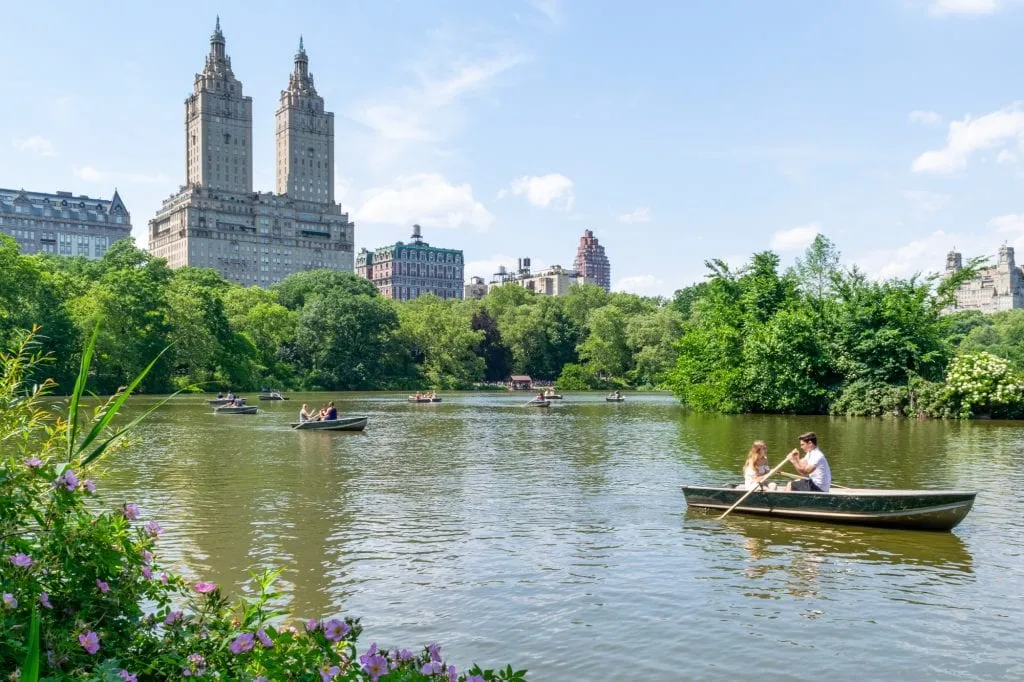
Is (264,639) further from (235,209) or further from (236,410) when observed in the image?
(235,209)

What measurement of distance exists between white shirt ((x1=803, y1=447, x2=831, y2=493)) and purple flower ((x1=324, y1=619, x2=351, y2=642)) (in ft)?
46.0

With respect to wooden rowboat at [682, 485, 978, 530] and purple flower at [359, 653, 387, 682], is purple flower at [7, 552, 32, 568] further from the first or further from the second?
wooden rowboat at [682, 485, 978, 530]

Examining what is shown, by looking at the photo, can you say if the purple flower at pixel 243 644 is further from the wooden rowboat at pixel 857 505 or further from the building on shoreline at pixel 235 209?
the building on shoreline at pixel 235 209

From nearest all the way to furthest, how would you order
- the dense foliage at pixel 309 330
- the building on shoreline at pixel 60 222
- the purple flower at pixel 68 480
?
the purple flower at pixel 68 480 < the dense foliage at pixel 309 330 < the building on shoreline at pixel 60 222

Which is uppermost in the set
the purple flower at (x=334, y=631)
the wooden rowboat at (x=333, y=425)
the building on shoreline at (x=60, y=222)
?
the building on shoreline at (x=60, y=222)

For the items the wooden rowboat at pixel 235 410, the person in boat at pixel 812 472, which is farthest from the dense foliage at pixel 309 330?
→ the person in boat at pixel 812 472

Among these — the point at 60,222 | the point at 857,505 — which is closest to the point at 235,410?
the point at 857,505

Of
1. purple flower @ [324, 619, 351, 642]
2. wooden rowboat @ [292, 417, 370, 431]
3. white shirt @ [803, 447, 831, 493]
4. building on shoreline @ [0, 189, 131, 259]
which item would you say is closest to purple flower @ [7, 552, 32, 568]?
purple flower @ [324, 619, 351, 642]

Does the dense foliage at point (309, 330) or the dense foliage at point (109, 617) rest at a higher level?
the dense foliage at point (309, 330)

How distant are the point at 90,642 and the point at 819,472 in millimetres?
15130

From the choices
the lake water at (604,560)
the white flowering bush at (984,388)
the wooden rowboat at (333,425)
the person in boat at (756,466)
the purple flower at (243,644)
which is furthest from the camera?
the white flowering bush at (984,388)

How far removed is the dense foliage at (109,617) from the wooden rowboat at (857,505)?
12.6 meters

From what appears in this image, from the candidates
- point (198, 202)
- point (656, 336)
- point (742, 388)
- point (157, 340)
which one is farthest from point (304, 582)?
point (198, 202)

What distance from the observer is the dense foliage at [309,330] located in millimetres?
70562
